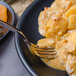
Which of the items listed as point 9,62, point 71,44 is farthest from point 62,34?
point 9,62

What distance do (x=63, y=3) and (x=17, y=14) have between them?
2.42ft

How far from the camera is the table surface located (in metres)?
1.41

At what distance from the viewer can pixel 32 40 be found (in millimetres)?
1377

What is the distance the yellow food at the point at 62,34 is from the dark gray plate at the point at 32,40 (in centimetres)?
5

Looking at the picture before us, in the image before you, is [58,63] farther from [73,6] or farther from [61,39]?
[73,6]

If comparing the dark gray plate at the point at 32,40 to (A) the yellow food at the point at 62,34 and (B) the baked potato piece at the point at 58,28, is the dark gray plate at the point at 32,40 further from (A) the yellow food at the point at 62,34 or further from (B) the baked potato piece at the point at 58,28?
(B) the baked potato piece at the point at 58,28

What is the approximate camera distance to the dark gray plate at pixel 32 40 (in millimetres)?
1132

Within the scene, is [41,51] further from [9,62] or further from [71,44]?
[9,62]

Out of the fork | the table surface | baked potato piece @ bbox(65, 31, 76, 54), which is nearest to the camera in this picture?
baked potato piece @ bbox(65, 31, 76, 54)

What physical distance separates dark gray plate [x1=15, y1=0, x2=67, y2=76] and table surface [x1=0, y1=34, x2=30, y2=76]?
0.24m

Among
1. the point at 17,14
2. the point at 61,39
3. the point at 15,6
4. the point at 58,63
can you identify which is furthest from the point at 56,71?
the point at 15,6

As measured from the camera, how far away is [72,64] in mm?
1062

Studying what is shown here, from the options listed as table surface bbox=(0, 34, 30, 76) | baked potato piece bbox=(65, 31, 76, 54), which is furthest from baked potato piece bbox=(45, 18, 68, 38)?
table surface bbox=(0, 34, 30, 76)

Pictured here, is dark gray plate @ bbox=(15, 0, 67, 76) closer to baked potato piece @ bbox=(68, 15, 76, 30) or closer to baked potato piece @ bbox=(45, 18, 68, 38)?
baked potato piece @ bbox=(45, 18, 68, 38)
